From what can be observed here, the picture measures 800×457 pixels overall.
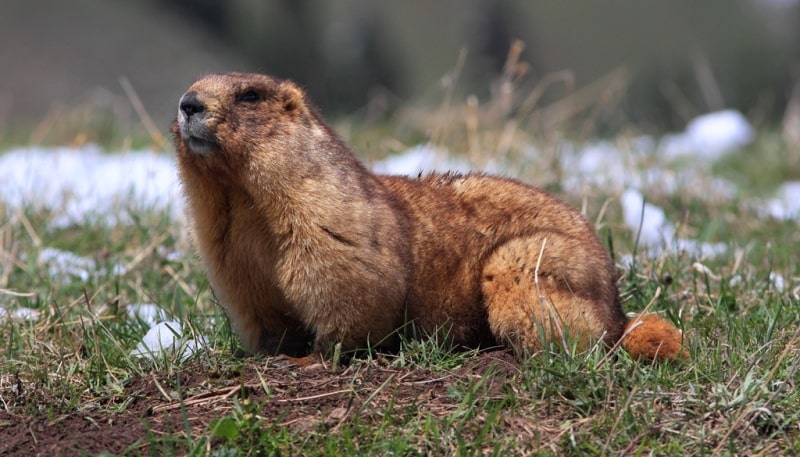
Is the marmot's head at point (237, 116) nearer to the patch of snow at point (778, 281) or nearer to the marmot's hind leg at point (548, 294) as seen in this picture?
the marmot's hind leg at point (548, 294)

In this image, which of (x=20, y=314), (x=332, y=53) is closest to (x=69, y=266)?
(x=20, y=314)

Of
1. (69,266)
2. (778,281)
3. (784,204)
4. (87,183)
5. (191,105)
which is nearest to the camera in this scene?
(191,105)

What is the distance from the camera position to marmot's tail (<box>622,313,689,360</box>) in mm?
3902

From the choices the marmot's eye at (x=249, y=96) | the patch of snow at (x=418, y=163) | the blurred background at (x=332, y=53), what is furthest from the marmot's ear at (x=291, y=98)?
the blurred background at (x=332, y=53)

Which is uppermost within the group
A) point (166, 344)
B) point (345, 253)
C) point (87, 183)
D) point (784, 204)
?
point (345, 253)

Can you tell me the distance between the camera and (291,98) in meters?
4.04

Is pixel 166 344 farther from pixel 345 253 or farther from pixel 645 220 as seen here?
pixel 645 220

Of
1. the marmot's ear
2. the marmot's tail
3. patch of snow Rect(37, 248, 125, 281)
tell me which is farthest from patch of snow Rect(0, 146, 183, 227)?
the marmot's tail

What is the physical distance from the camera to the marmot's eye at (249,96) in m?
3.91

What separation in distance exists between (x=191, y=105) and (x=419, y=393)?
1401 millimetres

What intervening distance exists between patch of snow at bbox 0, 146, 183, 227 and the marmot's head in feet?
7.00

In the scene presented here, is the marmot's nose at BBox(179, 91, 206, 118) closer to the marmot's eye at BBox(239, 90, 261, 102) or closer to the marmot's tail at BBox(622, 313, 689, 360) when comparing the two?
the marmot's eye at BBox(239, 90, 261, 102)

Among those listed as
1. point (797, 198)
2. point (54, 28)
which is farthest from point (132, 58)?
point (797, 198)

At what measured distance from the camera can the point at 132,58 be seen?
2464 cm
